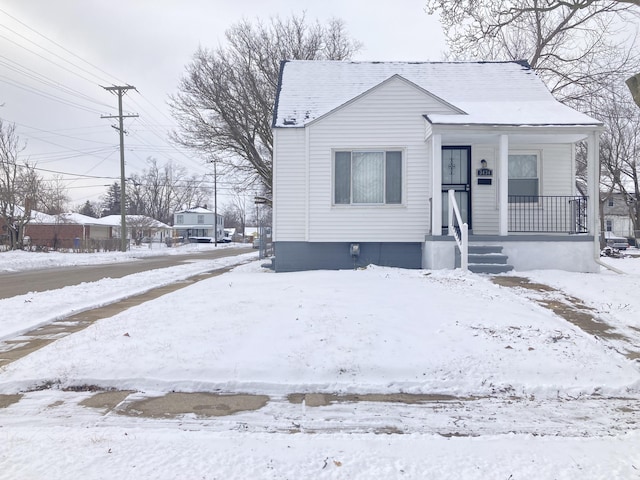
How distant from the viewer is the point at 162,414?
4152 mm

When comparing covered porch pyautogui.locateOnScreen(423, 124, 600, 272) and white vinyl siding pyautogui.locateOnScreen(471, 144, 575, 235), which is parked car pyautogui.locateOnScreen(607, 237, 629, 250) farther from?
white vinyl siding pyautogui.locateOnScreen(471, 144, 575, 235)

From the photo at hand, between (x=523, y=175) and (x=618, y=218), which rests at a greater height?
(x=618, y=218)

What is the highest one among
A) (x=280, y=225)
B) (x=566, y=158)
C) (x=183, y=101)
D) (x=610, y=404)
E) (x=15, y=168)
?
(x=183, y=101)

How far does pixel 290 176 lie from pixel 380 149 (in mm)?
2596

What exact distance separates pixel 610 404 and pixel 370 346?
239cm

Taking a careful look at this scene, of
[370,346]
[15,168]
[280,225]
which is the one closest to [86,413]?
[370,346]

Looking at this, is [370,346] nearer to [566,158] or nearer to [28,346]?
[28,346]

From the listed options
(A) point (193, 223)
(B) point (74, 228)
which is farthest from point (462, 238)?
(A) point (193, 223)

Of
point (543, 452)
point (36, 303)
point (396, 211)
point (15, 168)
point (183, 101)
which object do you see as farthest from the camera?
point (15, 168)

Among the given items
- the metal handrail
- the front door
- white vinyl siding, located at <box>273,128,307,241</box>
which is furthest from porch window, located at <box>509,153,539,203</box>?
white vinyl siding, located at <box>273,128,307,241</box>

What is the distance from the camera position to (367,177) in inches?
517

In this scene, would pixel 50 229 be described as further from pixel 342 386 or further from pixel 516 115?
pixel 342 386

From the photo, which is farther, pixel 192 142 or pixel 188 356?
pixel 192 142

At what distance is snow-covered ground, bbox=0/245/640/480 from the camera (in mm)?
3270
